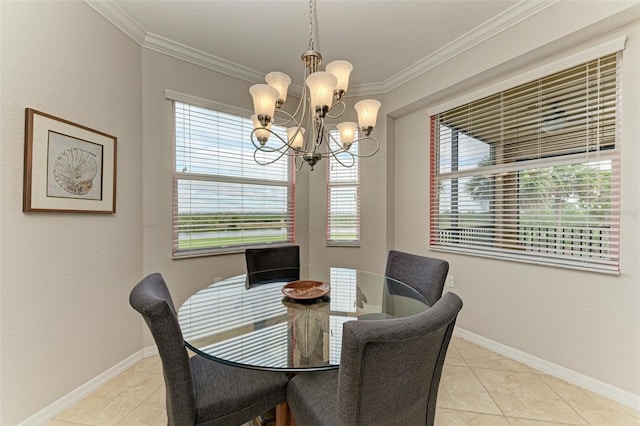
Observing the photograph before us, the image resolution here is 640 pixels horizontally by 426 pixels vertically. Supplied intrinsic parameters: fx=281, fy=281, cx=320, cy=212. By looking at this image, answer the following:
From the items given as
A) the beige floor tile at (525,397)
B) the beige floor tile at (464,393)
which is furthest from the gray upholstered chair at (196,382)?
the beige floor tile at (525,397)

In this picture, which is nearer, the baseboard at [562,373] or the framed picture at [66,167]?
the framed picture at [66,167]

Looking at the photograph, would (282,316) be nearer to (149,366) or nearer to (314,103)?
(314,103)

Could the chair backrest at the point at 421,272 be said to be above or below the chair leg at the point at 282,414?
above

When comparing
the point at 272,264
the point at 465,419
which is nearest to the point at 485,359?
the point at 465,419

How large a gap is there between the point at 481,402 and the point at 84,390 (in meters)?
Result: 2.64

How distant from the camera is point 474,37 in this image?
2.35 metres

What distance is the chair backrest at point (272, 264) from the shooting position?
2.38 metres

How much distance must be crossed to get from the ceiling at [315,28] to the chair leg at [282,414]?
251cm

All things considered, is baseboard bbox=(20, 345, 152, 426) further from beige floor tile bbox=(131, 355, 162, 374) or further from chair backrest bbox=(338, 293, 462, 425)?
chair backrest bbox=(338, 293, 462, 425)

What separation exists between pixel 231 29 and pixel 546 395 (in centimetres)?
357

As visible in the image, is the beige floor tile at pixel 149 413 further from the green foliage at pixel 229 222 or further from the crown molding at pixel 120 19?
the crown molding at pixel 120 19

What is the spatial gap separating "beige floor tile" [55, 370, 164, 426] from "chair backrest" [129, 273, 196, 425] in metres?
0.98

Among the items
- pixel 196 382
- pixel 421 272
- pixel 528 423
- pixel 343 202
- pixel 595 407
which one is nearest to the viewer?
pixel 196 382

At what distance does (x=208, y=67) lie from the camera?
2781 millimetres
